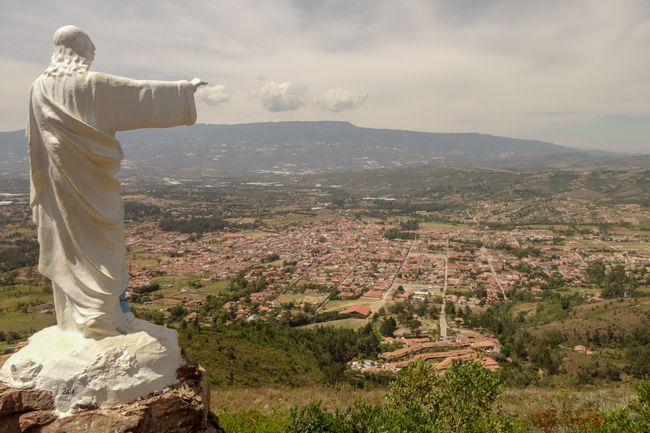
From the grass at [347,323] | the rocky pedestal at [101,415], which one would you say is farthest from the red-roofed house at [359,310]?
the rocky pedestal at [101,415]

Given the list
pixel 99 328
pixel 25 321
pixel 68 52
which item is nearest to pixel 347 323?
pixel 25 321

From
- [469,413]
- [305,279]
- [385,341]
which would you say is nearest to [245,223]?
[305,279]

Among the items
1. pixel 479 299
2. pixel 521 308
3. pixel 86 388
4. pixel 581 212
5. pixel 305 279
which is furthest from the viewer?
pixel 581 212

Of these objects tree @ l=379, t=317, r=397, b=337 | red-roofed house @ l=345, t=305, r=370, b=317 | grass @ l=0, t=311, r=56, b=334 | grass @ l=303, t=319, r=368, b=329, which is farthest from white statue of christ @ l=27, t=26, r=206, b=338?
red-roofed house @ l=345, t=305, r=370, b=317

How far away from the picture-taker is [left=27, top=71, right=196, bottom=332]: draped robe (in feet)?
16.9

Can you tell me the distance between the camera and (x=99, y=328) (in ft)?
17.0

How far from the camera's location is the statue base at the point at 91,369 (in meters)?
4.68

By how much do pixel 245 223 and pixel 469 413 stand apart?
82.8m

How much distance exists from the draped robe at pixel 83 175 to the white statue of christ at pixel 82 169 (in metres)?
0.01

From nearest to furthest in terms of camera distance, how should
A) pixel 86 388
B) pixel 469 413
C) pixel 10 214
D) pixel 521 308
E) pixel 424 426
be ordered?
1. pixel 86 388
2. pixel 424 426
3. pixel 469 413
4. pixel 521 308
5. pixel 10 214

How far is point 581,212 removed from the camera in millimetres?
94312

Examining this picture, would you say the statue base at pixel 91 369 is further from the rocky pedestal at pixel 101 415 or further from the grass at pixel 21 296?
the grass at pixel 21 296

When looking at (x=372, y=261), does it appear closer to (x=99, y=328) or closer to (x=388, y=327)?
(x=388, y=327)

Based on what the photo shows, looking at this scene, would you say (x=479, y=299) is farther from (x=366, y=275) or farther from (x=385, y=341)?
(x=385, y=341)
